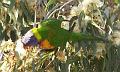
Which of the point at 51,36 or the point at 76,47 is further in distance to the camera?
the point at 76,47

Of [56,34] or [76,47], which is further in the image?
[76,47]

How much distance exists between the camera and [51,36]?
5.00 ft

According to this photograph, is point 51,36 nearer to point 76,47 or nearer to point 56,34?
point 56,34

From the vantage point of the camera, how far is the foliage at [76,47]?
60.3 inches

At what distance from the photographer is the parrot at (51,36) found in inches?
60.0

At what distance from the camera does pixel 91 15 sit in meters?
1.60

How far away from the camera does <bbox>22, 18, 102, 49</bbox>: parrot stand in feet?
5.00

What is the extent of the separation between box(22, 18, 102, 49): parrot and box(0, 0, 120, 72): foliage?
31 mm

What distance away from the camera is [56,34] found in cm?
154

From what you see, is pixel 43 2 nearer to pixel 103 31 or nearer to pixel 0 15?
pixel 0 15

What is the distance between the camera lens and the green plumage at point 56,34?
59.9 inches

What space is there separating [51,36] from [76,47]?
0.17 m

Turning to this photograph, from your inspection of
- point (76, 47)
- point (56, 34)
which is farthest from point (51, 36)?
point (76, 47)

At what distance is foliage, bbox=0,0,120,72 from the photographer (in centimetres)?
153
